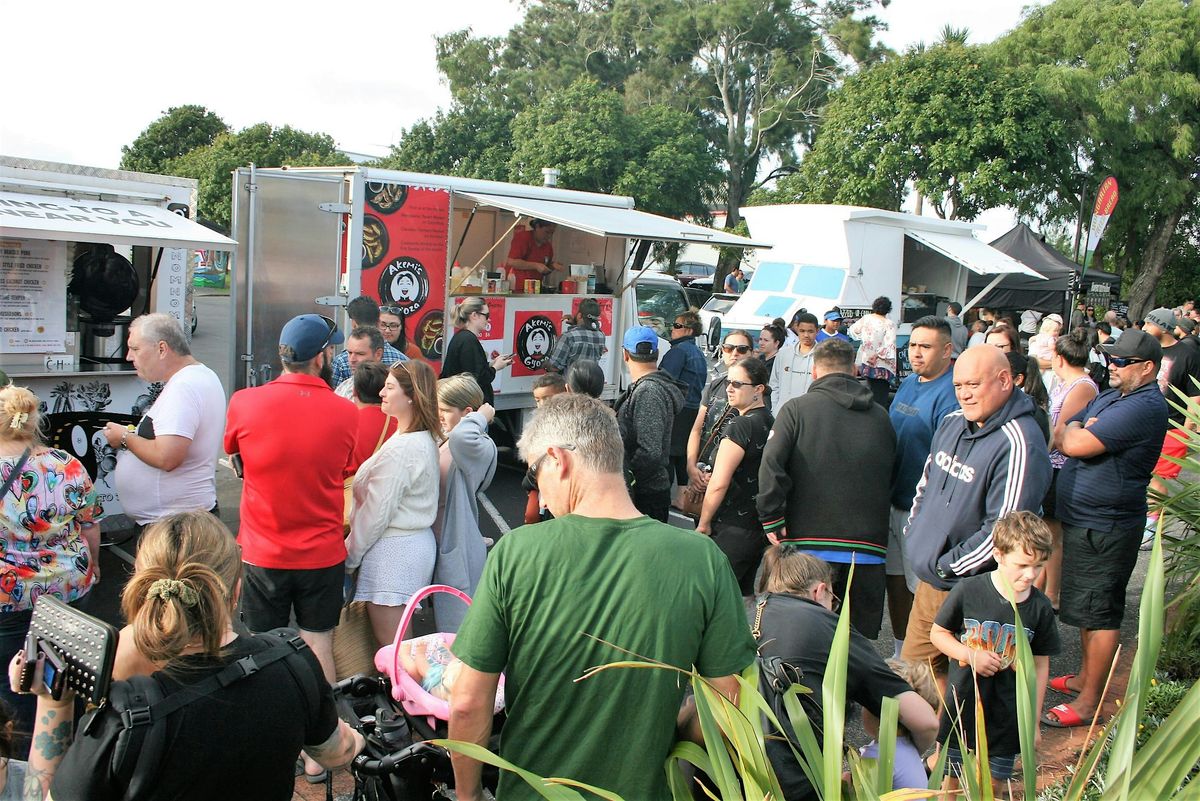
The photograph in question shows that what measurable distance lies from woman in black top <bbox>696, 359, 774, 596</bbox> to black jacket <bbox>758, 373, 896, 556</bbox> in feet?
0.93

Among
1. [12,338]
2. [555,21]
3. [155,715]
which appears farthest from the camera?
[555,21]

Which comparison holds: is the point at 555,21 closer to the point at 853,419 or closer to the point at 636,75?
the point at 636,75

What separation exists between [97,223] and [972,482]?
16.5ft

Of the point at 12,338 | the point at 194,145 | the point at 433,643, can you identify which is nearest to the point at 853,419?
the point at 433,643

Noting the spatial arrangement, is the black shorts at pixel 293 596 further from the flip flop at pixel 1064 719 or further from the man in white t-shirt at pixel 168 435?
the flip flop at pixel 1064 719

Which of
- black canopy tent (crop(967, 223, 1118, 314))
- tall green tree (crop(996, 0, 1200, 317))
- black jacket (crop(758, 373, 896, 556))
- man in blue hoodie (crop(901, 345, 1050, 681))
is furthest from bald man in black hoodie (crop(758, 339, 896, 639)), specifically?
tall green tree (crop(996, 0, 1200, 317))

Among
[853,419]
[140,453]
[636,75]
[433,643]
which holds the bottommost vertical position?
[433,643]

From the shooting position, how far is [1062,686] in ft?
17.1

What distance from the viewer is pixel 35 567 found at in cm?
346

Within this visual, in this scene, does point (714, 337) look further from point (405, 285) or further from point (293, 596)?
point (293, 596)

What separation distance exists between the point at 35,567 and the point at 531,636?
2.24 m

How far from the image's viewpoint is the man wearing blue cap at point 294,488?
3.76 meters

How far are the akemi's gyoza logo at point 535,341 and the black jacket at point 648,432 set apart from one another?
172 inches

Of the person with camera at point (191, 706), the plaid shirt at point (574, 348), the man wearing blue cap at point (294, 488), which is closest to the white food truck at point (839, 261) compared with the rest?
the plaid shirt at point (574, 348)
